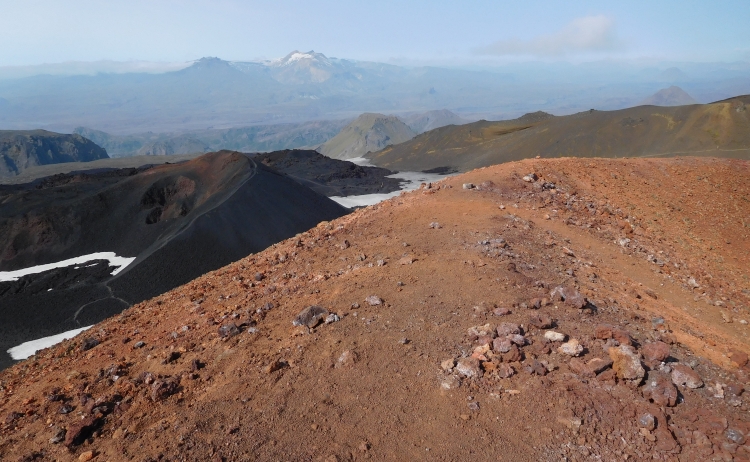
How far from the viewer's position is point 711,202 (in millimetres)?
16578

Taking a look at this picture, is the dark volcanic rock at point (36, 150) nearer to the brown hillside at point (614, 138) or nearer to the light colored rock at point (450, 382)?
the brown hillside at point (614, 138)

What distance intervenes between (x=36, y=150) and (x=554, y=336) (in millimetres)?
122155

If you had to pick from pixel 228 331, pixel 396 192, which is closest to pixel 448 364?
pixel 228 331

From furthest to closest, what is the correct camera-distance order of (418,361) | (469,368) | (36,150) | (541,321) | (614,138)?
1. (36,150)
2. (614,138)
3. (541,321)
4. (418,361)
5. (469,368)

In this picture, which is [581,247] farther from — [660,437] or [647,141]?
[647,141]

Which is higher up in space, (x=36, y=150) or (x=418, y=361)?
(x=418, y=361)

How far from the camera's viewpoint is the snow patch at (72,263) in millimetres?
23047

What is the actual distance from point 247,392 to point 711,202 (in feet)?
58.8

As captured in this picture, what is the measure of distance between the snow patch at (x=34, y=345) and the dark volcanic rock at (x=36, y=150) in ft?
312

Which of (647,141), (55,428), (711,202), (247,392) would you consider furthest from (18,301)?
(647,141)

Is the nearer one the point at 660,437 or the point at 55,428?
the point at 660,437

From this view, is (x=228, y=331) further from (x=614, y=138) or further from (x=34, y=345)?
(x=614, y=138)

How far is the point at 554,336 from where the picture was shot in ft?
20.3

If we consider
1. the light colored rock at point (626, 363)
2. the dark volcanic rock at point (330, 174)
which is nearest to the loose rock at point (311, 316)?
the light colored rock at point (626, 363)
